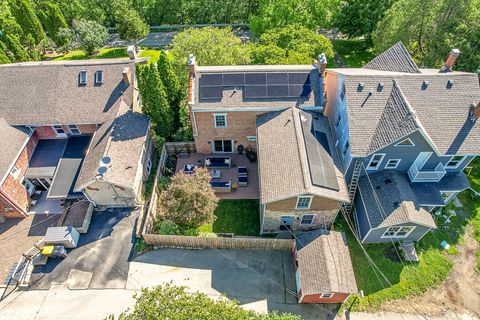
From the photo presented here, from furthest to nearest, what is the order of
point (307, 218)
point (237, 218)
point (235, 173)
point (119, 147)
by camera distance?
point (235, 173), point (119, 147), point (237, 218), point (307, 218)

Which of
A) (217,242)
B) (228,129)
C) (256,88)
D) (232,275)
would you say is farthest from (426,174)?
(217,242)

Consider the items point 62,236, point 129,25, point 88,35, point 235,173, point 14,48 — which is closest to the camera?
point 62,236

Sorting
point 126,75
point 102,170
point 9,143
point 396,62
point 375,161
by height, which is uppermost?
point 396,62

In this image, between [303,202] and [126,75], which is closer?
[303,202]

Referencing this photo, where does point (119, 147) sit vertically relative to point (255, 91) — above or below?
below

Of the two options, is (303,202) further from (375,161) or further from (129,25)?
(129,25)

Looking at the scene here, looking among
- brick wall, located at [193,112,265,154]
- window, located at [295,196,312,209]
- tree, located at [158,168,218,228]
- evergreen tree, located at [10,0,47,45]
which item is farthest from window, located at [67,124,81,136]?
evergreen tree, located at [10,0,47,45]

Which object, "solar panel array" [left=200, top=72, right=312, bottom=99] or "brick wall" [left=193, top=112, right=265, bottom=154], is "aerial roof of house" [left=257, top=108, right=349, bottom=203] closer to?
"brick wall" [left=193, top=112, right=265, bottom=154]
